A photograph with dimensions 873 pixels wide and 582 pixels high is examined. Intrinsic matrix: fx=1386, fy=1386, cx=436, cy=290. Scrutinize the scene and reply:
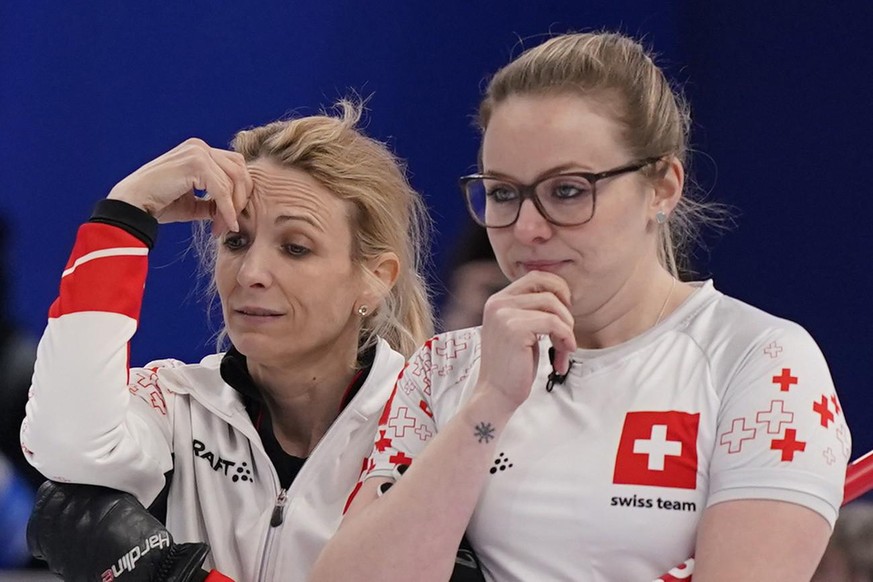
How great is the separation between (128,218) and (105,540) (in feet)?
1.49

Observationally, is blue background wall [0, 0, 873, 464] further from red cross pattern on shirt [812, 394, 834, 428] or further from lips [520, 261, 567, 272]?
Answer: red cross pattern on shirt [812, 394, 834, 428]

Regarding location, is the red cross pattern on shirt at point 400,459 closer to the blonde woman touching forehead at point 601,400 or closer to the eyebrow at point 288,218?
the blonde woman touching forehead at point 601,400

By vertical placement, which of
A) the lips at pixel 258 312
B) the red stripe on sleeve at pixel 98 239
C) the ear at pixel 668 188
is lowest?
the lips at pixel 258 312

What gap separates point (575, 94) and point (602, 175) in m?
0.11

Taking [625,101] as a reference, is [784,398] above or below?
below

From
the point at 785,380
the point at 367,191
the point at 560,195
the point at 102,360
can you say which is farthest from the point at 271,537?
the point at 785,380

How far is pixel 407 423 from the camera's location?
1.78 m

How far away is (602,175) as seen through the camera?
1601 mm

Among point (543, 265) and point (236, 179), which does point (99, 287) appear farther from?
point (543, 265)

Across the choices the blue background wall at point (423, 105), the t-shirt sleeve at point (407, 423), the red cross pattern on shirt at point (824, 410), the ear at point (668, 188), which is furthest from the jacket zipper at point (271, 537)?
the blue background wall at point (423, 105)

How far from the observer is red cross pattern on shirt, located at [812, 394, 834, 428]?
1504 mm

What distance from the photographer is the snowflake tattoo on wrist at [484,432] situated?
1584 mm

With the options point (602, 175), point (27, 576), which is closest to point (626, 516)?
point (602, 175)

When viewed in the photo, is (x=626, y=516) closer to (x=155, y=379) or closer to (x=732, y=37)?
(x=155, y=379)
